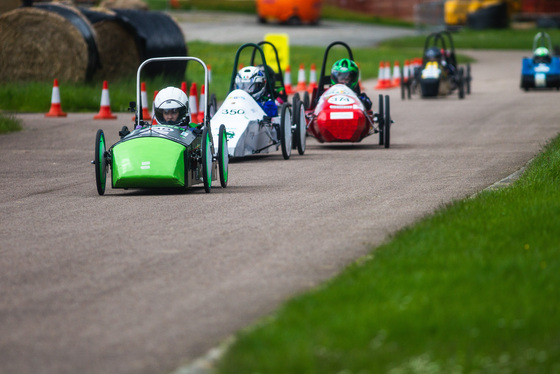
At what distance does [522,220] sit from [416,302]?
2.66m

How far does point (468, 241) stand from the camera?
25.0ft

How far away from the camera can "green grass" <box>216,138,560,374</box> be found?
4980 millimetres

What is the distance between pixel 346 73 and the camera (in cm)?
1719

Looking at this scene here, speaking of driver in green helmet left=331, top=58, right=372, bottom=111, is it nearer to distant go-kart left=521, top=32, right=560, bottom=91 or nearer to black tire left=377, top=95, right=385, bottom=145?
black tire left=377, top=95, right=385, bottom=145

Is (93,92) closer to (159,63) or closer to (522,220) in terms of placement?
(159,63)

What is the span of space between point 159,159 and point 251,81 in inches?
196

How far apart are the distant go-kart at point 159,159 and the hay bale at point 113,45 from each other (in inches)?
554

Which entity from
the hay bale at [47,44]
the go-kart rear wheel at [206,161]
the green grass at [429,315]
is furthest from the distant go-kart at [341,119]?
the hay bale at [47,44]

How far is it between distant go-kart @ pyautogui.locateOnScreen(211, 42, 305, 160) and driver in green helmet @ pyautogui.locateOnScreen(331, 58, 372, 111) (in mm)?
1667

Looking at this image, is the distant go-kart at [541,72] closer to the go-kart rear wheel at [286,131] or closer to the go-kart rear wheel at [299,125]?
the go-kart rear wheel at [299,125]

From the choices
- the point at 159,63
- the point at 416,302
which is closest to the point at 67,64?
the point at 159,63

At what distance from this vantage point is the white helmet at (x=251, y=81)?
15695mm

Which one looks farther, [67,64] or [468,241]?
[67,64]

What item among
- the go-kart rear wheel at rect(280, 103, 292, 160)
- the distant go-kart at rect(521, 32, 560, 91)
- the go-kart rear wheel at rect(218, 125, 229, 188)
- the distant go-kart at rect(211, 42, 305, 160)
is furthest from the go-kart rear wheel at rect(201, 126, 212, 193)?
the distant go-kart at rect(521, 32, 560, 91)
